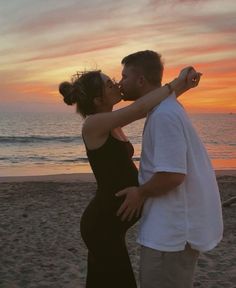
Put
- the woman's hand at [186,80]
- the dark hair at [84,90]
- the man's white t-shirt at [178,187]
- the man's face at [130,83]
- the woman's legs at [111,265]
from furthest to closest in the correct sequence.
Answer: the woman's legs at [111,265]
the dark hair at [84,90]
the woman's hand at [186,80]
the man's face at [130,83]
the man's white t-shirt at [178,187]

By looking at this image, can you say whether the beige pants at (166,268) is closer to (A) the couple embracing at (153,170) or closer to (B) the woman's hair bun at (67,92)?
(A) the couple embracing at (153,170)

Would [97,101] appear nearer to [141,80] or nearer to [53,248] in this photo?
[141,80]

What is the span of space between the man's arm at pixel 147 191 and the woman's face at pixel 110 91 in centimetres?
56

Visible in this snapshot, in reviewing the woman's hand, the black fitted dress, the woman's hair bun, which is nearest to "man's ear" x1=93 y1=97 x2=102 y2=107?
the woman's hair bun

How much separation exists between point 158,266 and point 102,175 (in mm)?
621

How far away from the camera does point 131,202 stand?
8.41 ft

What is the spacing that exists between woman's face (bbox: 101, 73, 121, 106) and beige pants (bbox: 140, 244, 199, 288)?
882 millimetres

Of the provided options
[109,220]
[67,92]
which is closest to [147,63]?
[67,92]

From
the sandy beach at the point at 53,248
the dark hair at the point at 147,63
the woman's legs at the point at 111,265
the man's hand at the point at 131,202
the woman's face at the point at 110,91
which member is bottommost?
the sandy beach at the point at 53,248

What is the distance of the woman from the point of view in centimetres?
259

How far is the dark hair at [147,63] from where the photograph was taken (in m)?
2.45

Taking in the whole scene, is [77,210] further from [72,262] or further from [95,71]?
[95,71]

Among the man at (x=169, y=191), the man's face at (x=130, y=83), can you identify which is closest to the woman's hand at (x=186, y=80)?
the man at (x=169, y=191)

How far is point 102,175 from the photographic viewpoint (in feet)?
9.03
